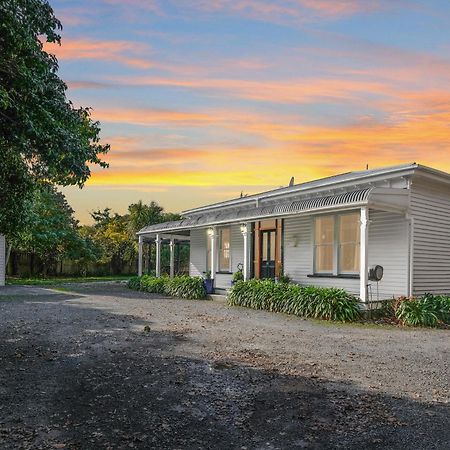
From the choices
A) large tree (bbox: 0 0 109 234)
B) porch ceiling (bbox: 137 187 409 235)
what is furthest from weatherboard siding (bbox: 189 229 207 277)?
large tree (bbox: 0 0 109 234)

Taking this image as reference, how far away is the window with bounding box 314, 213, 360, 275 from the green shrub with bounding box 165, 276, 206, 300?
4547 millimetres

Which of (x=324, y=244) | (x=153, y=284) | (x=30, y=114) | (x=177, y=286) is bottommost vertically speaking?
(x=153, y=284)

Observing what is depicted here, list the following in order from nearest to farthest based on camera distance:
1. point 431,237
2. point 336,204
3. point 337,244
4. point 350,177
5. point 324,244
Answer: point 336,204, point 431,237, point 350,177, point 337,244, point 324,244

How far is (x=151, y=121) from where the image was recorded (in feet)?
50.8

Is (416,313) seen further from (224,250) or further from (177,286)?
(224,250)

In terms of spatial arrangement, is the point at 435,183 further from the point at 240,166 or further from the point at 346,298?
the point at 240,166

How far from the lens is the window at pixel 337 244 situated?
15.3m

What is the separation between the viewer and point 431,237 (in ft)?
48.1

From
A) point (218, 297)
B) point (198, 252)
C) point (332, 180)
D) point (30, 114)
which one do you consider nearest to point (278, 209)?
point (332, 180)

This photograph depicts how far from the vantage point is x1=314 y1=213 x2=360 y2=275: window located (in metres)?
15.3

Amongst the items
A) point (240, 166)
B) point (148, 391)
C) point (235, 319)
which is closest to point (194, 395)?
point (148, 391)

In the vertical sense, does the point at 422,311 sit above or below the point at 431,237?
below

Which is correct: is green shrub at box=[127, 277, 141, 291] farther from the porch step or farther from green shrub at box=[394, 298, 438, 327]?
green shrub at box=[394, 298, 438, 327]

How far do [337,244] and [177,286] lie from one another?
701 cm
